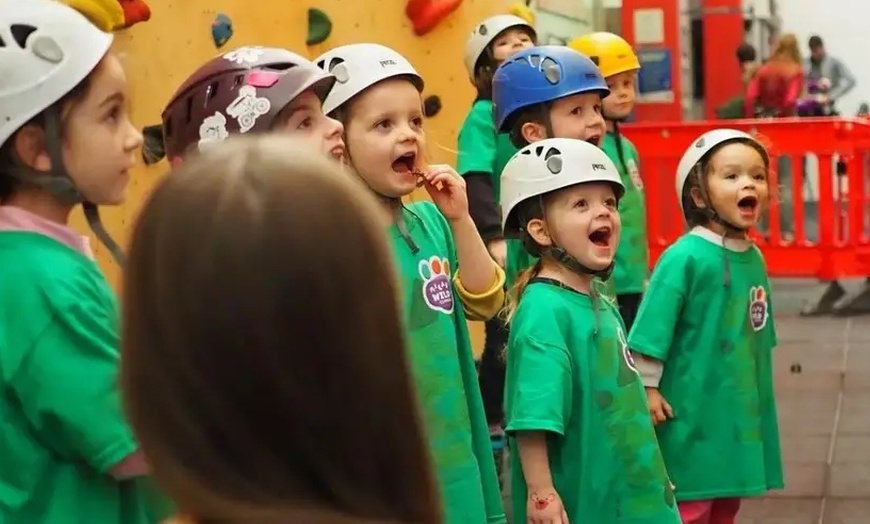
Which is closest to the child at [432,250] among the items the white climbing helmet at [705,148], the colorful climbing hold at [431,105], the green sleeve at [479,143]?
the white climbing helmet at [705,148]

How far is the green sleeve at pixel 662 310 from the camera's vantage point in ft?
17.0

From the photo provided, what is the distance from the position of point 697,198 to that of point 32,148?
311 cm

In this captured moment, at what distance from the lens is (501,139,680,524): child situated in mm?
4152

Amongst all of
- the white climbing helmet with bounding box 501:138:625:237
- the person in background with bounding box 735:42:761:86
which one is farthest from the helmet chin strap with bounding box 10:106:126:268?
the person in background with bounding box 735:42:761:86

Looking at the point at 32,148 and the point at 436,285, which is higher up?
the point at 32,148

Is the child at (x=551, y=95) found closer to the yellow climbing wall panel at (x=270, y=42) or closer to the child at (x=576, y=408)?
the child at (x=576, y=408)

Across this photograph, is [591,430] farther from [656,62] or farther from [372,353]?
[656,62]

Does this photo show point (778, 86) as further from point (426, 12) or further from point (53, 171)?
point (53, 171)

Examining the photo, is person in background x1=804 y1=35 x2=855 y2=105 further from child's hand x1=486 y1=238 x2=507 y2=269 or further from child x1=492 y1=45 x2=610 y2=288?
child x1=492 y1=45 x2=610 y2=288

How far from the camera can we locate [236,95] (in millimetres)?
3566

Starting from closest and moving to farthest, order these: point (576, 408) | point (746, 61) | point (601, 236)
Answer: point (576, 408)
point (601, 236)
point (746, 61)

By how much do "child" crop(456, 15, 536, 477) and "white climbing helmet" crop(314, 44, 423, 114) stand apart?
6.83ft

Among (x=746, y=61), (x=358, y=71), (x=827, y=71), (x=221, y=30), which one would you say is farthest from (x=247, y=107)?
(x=827, y=71)

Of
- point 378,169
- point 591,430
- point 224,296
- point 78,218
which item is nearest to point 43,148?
point 378,169
